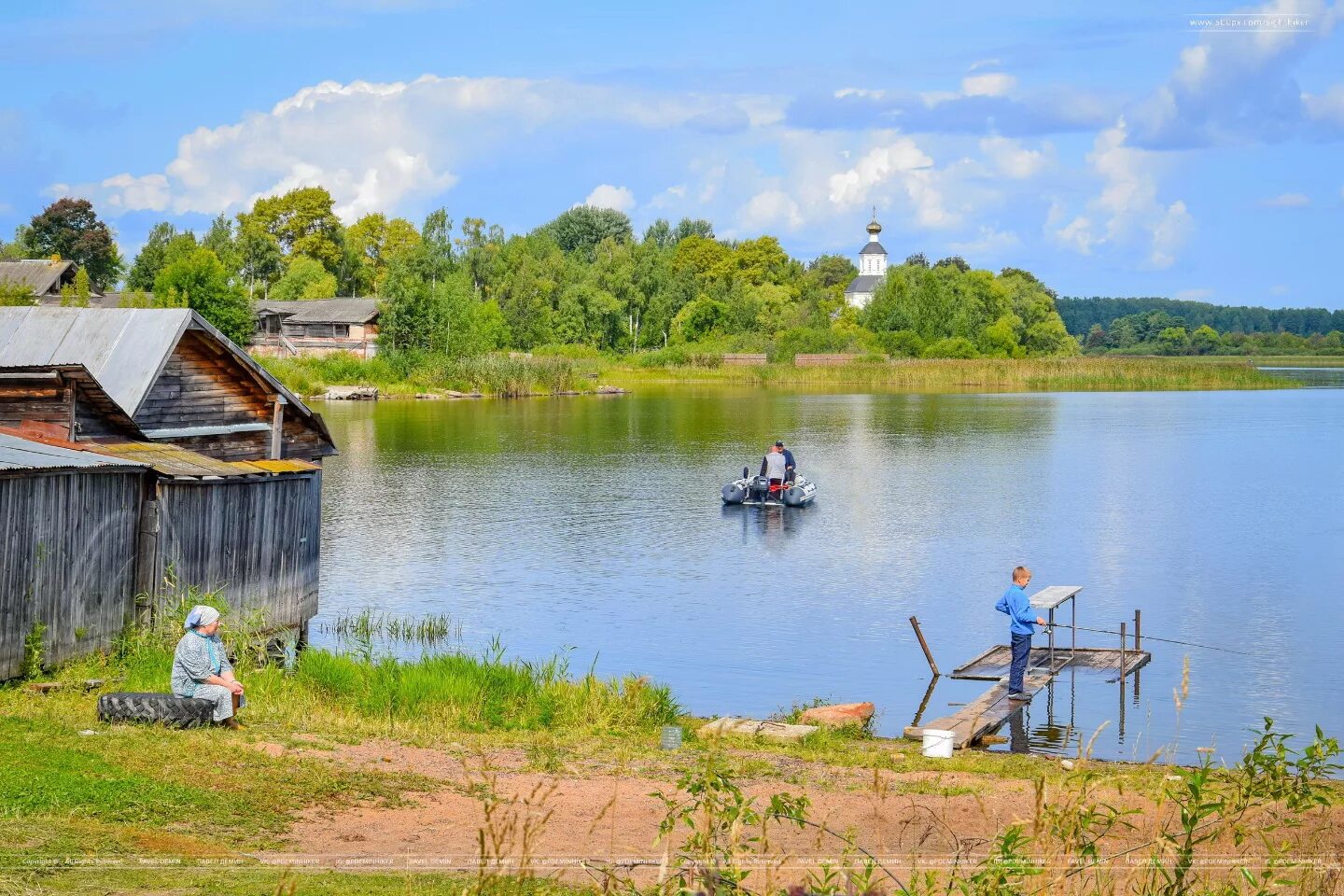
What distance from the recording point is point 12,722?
14.1 meters

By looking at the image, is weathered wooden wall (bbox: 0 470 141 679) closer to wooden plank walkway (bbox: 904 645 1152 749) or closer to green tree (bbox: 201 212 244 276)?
wooden plank walkway (bbox: 904 645 1152 749)

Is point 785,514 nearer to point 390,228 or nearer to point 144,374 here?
point 144,374

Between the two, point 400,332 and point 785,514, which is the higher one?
point 400,332

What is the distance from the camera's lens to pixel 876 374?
121 meters

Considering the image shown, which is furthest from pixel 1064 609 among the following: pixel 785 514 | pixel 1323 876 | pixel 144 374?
pixel 1323 876

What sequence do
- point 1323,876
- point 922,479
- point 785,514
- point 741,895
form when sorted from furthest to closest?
point 922,479
point 785,514
point 1323,876
point 741,895

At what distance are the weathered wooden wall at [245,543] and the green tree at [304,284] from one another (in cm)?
10681

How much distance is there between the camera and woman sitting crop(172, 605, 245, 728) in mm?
14844

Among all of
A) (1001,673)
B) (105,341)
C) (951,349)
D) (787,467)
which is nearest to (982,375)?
(951,349)

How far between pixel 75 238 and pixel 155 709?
12160 centimetres

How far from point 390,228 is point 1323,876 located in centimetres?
15151

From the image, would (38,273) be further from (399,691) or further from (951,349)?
(399,691)

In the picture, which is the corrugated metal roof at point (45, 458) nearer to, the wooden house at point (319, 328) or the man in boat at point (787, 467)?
the man in boat at point (787, 467)

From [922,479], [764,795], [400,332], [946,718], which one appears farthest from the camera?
[400,332]
